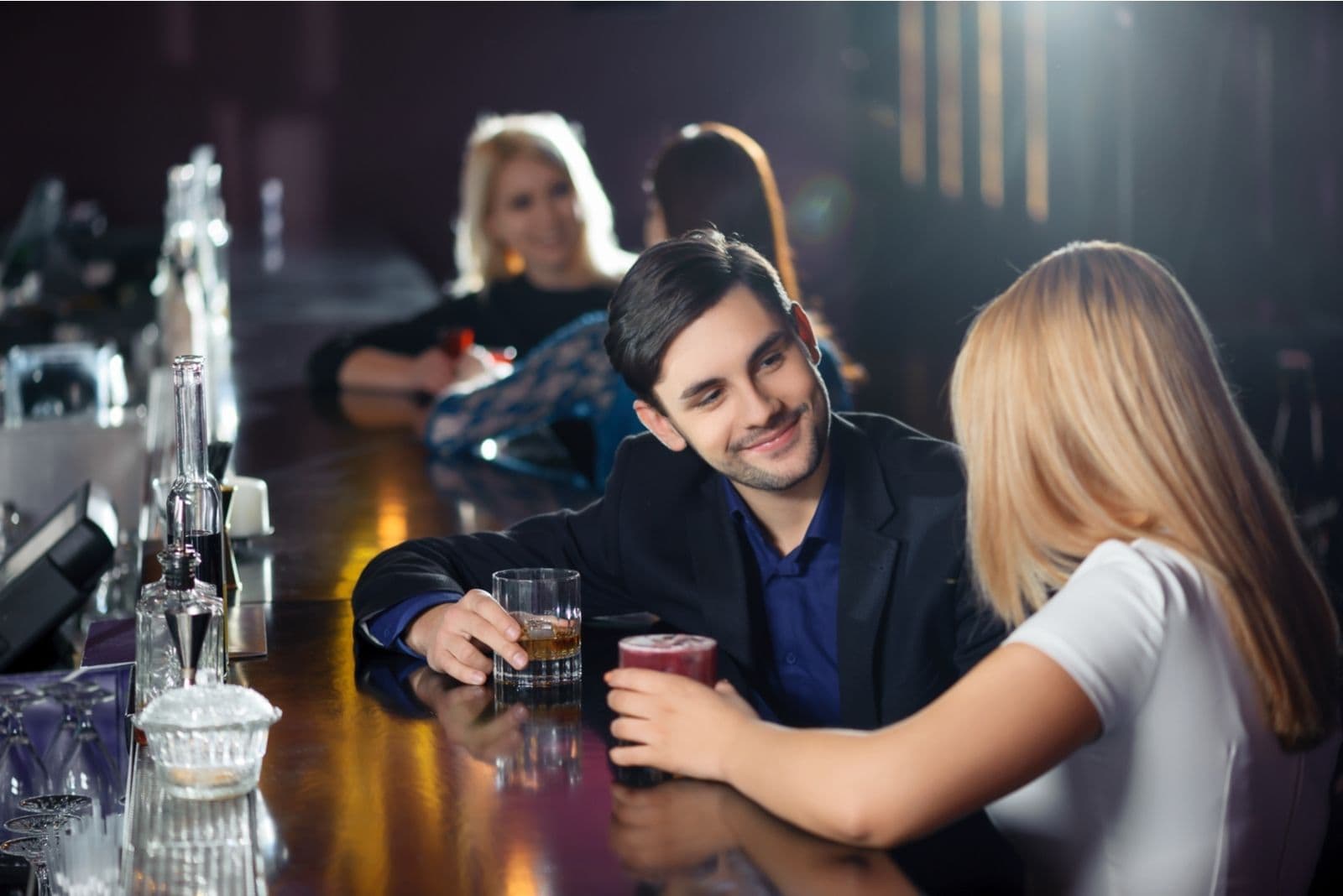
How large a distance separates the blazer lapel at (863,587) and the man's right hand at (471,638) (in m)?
0.35

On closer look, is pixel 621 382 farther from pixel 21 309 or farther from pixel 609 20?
pixel 609 20

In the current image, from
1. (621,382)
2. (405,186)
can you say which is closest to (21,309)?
(621,382)

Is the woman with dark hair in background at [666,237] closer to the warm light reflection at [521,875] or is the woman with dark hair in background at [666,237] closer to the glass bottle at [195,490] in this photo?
the glass bottle at [195,490]

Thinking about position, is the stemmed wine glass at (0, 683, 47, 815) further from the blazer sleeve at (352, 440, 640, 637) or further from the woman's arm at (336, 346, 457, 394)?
the woman's arm at (336, 346, 457, 394)

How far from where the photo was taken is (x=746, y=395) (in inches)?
62.1

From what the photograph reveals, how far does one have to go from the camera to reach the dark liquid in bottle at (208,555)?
1443 mm

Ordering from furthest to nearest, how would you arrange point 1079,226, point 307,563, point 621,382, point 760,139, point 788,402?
point 760,139 < point 1079,226 < point 621,382 < point 307,563 < point 788,402

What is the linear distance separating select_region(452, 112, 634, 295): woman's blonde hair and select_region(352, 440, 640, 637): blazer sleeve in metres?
2.05

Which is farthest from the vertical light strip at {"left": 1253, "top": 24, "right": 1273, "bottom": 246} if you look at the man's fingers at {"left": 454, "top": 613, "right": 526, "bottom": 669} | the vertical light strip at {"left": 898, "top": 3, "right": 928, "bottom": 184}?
the man's fingers at {"left": 454, "top": 613, "right": 526, "bottom": 669}

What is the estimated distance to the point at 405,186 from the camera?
11.7 metres

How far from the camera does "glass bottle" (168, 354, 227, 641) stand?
4.46 ft

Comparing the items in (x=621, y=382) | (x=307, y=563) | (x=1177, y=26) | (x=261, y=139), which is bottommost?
(x=307, y=563)

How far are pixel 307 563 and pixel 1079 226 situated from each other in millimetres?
4212

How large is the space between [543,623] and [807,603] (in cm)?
35
